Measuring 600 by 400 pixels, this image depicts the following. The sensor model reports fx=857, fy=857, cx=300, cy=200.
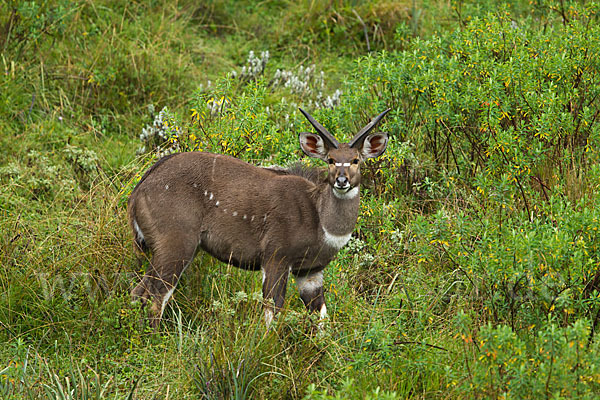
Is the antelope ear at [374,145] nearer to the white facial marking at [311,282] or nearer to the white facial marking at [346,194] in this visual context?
the white facial marking at [346,194]

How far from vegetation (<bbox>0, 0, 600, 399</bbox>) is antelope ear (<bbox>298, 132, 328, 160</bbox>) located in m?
0.93

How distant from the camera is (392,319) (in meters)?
6.32

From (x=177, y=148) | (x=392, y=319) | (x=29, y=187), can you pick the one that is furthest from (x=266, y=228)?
(x=29, y=187)

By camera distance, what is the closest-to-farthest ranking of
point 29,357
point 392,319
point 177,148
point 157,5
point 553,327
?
1. point 553,327
2. point 29,357
3. point 392,319
4. point 177,148
5. point 157,5

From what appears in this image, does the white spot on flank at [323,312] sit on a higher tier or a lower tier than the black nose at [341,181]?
lower

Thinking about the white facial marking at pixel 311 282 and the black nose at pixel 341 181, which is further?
the white facial marking at pixel 311 282

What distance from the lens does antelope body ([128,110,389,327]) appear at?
6.28 meters

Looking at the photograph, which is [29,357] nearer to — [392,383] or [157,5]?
[392,383]

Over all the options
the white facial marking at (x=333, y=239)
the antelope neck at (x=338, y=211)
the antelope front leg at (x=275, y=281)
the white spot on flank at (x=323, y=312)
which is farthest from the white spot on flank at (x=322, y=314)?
the antelope neck at (x=338, y=211)

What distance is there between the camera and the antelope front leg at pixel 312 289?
645cm

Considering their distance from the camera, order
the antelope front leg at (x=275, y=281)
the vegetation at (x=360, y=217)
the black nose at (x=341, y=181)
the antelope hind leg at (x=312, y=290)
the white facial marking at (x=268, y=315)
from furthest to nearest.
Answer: the antelope hind leg at (x=312, y=290) < the antelope front leg at (x=275, y=281) < the black nose at (x=341, y=181) < the white facial marking at (x=268, y=315) < the vegetation at (x=360, y=217)

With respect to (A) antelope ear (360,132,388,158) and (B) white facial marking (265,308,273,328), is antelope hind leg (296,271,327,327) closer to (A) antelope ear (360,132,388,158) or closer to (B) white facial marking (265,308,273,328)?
(B) white facial marking (265,308,273,328)

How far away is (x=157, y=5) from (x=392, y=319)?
6.54 m

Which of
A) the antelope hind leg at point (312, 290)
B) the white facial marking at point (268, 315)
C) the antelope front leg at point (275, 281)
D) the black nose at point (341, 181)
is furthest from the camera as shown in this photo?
the antelope hind leg at point (312, 290)
